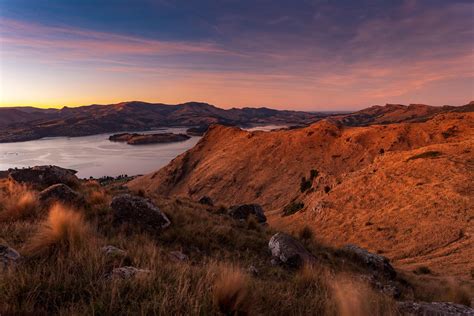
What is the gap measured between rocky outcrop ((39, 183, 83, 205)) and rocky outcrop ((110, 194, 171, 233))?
1.69m

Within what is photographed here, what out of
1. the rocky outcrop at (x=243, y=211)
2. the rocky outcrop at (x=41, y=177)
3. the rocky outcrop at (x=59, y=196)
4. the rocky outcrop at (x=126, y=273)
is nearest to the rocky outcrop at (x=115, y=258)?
the rocky outcrop at (x=126, y=273)

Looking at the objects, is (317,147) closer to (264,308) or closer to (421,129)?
(421,129)

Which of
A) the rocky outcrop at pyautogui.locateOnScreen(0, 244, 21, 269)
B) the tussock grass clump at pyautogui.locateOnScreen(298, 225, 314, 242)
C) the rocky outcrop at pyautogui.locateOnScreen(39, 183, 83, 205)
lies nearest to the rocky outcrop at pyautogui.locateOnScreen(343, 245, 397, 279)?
the tussock grass clump at pyautogui.locateOnScreen(298, 225, 314, 242)

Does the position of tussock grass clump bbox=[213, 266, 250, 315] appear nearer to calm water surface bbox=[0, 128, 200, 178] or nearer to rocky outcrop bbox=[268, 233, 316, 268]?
rocky outcrop bbox=[268, 233, 316, 268]

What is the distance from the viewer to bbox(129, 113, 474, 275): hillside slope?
919 inches

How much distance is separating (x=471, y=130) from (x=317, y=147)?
2542 centimetres

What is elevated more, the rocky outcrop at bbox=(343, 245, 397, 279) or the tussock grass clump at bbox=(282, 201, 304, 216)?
the rocky outcrop at bbox=(343, 245, 397, 279)

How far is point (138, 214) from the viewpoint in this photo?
966 centimetres

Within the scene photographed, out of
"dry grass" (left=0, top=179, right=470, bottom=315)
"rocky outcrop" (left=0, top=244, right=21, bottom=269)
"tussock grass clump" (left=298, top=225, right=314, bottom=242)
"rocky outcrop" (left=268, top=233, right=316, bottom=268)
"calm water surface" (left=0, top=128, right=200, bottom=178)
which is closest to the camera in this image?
"dry grass" (left=0, top=179, right=470, bottom=315)

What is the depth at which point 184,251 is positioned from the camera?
863cm

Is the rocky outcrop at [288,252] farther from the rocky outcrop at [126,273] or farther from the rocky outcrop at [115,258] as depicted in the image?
the rocky outcrop at [126,273]

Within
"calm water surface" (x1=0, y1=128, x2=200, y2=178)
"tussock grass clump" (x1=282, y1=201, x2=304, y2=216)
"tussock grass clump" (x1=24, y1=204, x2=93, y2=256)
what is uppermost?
"tussock grass clump" (x1=24, y1=204, x2=93, y2=256)

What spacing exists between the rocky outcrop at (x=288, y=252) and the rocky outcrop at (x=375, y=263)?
3956 mm

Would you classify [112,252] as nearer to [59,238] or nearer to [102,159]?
[59,238]
